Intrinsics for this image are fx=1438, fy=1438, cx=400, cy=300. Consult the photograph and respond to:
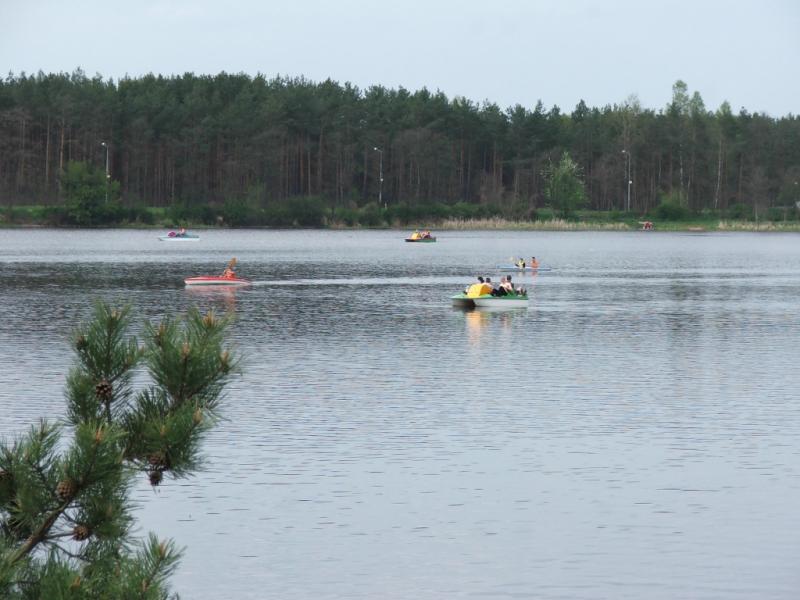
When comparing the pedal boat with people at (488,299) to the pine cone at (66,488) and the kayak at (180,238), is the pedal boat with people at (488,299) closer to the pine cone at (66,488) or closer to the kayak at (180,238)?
the pine cone at (66,488)

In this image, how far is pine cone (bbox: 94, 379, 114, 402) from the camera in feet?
40.4

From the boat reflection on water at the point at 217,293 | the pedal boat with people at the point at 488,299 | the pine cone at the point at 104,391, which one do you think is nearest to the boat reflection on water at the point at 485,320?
the pedal boat with people at the point at 488,299

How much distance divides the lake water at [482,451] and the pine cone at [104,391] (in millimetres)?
8872

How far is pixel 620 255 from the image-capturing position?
475 feet

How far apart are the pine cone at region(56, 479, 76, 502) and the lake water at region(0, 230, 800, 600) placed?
943cm

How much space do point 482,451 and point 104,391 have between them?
1941 centimetres

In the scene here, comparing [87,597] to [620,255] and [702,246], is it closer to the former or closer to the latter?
[620,255]

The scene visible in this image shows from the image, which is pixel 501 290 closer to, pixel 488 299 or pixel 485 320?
pixel 488 299

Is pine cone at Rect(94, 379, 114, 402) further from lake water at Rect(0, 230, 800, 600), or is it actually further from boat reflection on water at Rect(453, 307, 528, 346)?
boat reflection on water at Rect(453, 307, 528, 346)

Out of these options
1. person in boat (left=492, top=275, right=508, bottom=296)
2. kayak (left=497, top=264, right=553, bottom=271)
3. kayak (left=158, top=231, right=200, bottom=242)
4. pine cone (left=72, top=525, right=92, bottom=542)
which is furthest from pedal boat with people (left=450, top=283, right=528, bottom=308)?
kayak (left=158, top=231, right=200, bottom=242)

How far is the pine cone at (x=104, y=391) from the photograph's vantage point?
12312 mm

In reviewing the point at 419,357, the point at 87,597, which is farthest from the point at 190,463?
the point at 419,357

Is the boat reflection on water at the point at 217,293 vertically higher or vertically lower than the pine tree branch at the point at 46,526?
lower

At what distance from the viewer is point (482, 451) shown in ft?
102
